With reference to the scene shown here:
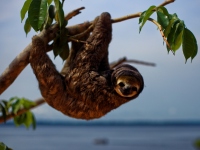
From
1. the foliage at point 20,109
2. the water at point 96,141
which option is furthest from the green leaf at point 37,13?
the water at point 96,141

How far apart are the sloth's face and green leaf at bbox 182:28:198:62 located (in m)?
0.79

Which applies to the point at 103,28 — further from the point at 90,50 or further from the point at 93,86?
the point at 93,86

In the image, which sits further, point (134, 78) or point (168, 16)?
point (134, 78)

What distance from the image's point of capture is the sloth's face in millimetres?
3783

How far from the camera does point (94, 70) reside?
13.8 ft

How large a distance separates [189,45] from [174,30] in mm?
159

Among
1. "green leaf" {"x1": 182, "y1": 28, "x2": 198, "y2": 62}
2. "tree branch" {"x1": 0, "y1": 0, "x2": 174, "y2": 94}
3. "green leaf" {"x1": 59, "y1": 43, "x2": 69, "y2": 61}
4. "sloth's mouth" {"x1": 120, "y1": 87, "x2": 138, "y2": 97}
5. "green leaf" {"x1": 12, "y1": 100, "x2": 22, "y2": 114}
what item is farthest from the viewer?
"green leaf" {"x1": 12, "y1": 100, "x2": 22, "y2": 114}

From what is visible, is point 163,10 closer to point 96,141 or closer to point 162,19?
point 162,19

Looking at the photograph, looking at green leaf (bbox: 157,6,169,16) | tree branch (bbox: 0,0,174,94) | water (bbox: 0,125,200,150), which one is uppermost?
water (bbox: 0,125,200,150)

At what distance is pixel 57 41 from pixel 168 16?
0.97 metres

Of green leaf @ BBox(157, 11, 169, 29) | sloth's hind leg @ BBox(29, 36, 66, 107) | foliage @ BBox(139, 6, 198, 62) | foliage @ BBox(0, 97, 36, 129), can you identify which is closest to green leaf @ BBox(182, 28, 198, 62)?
foliage @ BBox(139, 6, 198, 62)

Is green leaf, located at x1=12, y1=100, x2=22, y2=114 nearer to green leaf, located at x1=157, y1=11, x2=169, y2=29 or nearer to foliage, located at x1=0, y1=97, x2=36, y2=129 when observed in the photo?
foliage, located at x1=0, y1=97, x2=36, y2=129

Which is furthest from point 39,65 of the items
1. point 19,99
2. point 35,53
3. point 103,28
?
point 19,99

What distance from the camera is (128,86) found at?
379 centimetres
